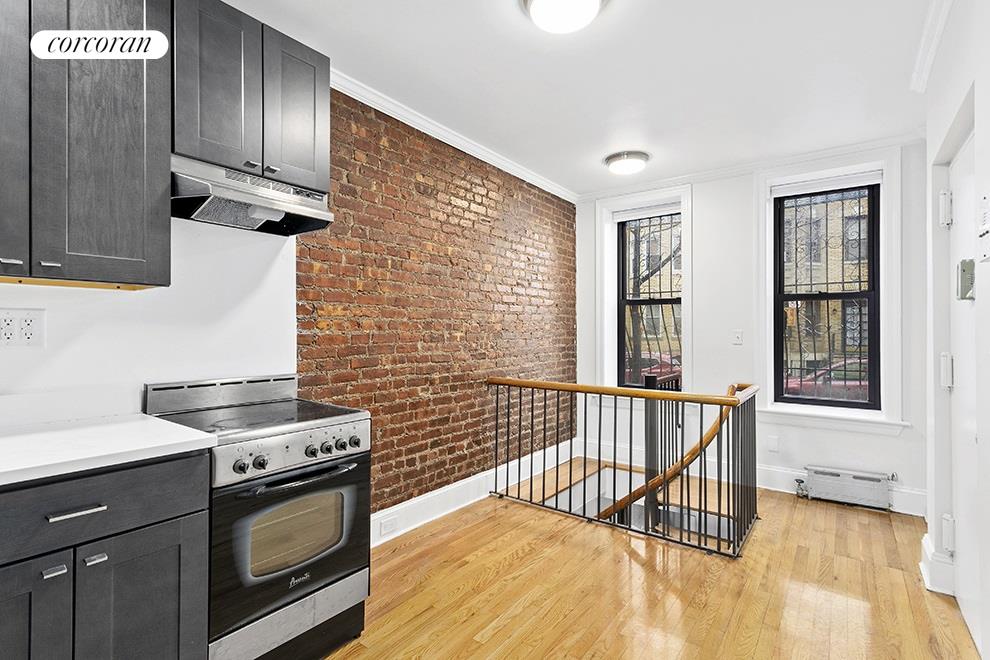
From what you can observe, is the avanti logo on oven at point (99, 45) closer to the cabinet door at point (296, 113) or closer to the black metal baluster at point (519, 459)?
the cabinet door at point (296, 113)

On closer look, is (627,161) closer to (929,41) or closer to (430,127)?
(430,127)

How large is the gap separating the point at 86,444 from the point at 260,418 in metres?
0.58

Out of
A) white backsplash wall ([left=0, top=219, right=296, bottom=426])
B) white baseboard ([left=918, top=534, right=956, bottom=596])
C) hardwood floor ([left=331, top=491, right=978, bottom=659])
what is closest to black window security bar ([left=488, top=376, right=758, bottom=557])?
hardwood floor ([left=331, top=491, right=978, bottom=659])

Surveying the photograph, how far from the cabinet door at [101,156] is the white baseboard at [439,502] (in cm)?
186

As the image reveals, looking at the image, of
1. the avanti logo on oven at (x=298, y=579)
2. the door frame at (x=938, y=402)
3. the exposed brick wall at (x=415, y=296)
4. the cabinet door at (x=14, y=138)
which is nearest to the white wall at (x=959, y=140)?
the door frame at (x=938, y=402)

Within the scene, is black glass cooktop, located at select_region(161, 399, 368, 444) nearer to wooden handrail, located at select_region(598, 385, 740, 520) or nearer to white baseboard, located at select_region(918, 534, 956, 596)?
wooden handrail, located at select_region(598, 385, 740, 520)

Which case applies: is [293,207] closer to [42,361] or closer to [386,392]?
[42,361]

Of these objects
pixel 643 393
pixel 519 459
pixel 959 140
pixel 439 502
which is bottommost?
pixel 439 502

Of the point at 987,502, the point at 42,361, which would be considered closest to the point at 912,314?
the point at 987,502

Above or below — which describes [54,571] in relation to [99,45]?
below

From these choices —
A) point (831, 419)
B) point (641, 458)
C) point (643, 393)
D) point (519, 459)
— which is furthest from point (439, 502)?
point (831, 419)

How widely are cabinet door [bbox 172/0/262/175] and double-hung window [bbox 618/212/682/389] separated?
12.3 feet

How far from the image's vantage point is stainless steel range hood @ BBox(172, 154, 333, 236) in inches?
72.9

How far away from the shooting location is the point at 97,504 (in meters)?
1.42
